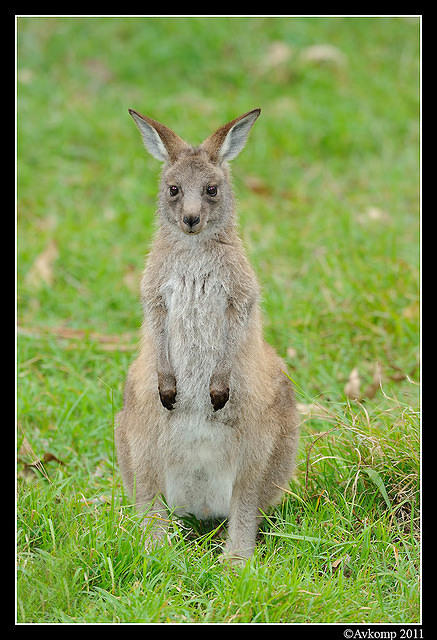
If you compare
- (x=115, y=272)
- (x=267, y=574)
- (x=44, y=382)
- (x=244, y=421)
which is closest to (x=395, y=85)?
(x=115, y=272)

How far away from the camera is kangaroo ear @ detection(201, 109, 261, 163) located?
13.5ft

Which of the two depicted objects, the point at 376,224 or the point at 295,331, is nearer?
the point at 295,331

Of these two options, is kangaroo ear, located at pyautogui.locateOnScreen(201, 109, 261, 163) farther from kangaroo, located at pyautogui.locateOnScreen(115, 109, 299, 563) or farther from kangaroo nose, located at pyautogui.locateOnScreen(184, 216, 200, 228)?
kangaroo nose, located at pyautogui.locateOnScreen(184, 216, 200, 228)

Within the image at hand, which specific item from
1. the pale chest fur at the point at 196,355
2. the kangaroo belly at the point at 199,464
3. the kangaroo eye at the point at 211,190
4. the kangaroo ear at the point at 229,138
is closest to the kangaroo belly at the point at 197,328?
the pale chest fur at the point at 196,355

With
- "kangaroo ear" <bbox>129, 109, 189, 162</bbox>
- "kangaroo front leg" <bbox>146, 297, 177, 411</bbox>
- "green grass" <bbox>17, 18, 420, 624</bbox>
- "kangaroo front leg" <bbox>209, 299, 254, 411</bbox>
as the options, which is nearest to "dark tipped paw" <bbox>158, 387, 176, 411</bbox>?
"kangaroo front leg" <bbox>146, 297, 177, 411</bbox>

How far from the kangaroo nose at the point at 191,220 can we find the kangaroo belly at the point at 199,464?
0.83 m

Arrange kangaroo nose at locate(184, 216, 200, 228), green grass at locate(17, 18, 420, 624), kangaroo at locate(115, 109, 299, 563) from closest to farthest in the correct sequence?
green grass at locate(17, 18, 420, 624)
kangaroo nose at locate(184, 216, 200, 228)
kangaroo at locate(115, 109, 299, 563)

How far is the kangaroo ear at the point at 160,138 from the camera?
13.6 ft

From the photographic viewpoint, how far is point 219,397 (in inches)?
156

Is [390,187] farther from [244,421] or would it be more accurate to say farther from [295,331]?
[244,421]

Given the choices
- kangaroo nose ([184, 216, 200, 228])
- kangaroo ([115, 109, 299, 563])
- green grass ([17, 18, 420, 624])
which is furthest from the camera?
kangaroo ([115, 109, 299, 563])

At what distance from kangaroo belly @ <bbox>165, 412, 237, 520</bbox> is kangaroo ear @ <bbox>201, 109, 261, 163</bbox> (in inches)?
46.6

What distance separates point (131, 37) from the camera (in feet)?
32.0

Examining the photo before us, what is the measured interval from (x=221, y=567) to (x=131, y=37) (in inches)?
281
